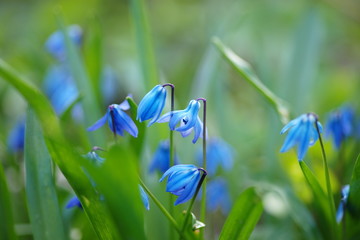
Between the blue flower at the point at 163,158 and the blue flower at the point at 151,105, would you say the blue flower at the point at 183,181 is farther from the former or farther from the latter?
the blue flower at the point at 163,158

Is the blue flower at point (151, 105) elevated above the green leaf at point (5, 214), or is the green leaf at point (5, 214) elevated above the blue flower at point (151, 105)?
the blue flower at point (151, 105)

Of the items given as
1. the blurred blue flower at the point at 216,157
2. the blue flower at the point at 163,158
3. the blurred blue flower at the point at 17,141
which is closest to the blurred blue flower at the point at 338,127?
the blurred blue flower at the point at 216,157

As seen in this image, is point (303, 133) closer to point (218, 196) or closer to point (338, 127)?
point (338, 127)

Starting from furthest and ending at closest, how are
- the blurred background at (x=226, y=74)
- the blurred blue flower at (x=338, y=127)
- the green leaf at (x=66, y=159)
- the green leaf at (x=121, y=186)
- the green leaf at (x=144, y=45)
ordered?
the blurred background at (x=226, y=74) → the green leaf at (x=144, y=45) → the blurred blue flower at (x=338, y=127) → the green leaf at (x=66, y=159) → the green leaf at (x=121, y=186)

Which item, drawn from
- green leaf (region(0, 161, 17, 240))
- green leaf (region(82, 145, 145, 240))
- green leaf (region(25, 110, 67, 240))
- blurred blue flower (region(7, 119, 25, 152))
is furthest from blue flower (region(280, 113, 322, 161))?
blurred blue flower (region(7, 119, 25, 152))

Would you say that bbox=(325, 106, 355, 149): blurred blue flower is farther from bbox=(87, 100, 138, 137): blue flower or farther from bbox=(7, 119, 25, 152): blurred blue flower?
bbox=(7, 119, 25, 152): blurred blue flower
